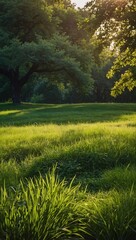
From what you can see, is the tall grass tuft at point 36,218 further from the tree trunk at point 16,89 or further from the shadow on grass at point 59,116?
the tree trunk at point 16,89

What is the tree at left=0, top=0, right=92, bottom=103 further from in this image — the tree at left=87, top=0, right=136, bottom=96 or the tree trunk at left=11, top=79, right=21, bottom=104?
the tree at left=87, top=0, right=136, bottom=96

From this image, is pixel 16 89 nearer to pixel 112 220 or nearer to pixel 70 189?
pixel 70 189

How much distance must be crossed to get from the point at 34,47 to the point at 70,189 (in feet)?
96.0

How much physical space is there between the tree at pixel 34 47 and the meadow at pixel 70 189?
22.1 m

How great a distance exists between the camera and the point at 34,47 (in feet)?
113

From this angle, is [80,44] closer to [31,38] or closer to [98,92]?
[31,38]

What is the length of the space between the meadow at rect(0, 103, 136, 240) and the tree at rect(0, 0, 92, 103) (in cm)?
2215

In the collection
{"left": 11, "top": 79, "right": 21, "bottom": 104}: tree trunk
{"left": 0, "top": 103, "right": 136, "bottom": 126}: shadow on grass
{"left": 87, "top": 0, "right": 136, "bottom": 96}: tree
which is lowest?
{"left": 0, "top": 103, "right": 136, "bottom": 126}: shadow on grass

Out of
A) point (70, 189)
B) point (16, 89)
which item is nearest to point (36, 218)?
point (70, 189)

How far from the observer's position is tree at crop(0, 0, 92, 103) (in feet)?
113

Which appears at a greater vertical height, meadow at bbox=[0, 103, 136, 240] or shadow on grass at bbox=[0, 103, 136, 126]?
meadow at bbox=[0, 103, 136, 240]

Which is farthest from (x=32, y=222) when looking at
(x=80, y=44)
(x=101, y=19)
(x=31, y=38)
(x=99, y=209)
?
(x=80, y=44)

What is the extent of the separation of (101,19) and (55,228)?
1089 centimetres

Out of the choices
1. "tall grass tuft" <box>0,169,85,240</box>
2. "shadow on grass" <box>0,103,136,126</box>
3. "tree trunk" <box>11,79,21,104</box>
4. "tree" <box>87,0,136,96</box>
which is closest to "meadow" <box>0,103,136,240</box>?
"tall grass tuft" <box>0,169,85,240</box>
